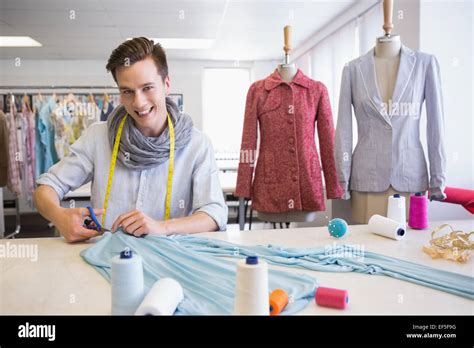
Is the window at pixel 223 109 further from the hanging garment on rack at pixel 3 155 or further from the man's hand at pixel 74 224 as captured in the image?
the man's hand at pixel 74 224

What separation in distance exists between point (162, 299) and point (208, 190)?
3.13 ft

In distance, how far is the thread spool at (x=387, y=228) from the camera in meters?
1.64

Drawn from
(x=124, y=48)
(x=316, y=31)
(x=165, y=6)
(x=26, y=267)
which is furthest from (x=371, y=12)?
(x=26, y=267)

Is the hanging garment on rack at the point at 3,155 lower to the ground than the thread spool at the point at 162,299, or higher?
higher

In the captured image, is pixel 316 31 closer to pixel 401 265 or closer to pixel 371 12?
pixel 371 12

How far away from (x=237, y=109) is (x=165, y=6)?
3.88 meters

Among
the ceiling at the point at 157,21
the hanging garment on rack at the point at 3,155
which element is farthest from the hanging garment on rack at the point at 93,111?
the hanging garment on rack at the point at 3,155

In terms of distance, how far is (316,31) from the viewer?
19.6ft

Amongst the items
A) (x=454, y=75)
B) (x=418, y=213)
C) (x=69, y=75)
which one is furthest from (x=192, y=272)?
(x=69, y=75)

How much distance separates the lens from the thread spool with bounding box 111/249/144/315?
0.93 meters

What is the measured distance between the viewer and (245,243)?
1.60 metres

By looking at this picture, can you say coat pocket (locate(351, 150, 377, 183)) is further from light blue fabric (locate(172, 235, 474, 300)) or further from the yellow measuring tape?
the yellow measuring tape

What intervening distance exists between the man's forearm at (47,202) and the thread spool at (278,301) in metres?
1.00

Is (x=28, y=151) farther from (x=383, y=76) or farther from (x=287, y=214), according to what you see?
(x=383, y=76)
